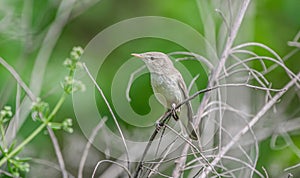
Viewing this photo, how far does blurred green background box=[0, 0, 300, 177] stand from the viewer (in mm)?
3727

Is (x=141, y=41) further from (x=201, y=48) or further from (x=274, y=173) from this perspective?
(x=274, y=173)

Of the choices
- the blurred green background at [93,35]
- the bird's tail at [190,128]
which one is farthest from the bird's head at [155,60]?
the blurred green background at [93,35]

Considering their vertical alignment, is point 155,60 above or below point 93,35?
below

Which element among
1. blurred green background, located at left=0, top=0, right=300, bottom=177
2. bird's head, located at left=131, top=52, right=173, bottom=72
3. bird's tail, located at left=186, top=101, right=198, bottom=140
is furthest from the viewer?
blurred green background, located at left=0, top=0, right=300, bottom=177

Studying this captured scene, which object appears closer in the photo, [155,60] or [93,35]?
[155,60]

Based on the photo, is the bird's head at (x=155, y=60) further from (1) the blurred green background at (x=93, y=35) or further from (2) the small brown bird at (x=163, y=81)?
(1) the blurred green background at (x=93, y=35)

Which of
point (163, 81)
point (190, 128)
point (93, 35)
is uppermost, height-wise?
point (93, 35)

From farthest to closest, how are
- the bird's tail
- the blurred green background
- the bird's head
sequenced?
the blurred green background, the bird's head, the bird's tail

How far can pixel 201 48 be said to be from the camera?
4.04 meters

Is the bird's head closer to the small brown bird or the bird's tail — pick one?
the small brown bird

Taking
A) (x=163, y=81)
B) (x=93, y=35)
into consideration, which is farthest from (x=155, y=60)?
(x=93, y=35)

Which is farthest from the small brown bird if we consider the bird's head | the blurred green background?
the blurred green background

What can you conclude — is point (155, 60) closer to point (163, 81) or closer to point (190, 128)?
point (163, 81)

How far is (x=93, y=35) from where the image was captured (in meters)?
5.20
